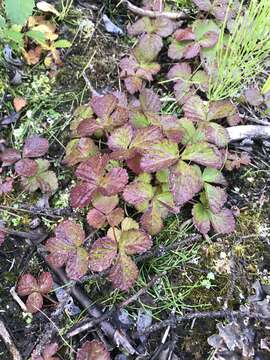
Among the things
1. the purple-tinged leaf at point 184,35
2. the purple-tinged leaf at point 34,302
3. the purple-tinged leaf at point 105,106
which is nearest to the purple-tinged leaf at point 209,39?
the purple-tinged leaf at point 184,35

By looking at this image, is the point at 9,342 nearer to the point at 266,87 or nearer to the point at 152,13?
the point at 266,87

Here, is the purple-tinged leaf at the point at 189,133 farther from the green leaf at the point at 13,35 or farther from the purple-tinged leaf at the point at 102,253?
the green leaf at the point at 13,35

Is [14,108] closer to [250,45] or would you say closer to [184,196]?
[184,196]

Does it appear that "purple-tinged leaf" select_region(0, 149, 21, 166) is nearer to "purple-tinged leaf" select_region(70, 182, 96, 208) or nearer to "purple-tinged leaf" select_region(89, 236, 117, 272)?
"purple-tinged leaf" select_region(70, 182, 96, 208)

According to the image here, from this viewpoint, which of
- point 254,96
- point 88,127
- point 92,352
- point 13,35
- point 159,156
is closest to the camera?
point 92,352

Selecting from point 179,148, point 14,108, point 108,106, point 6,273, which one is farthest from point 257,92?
point 6,273

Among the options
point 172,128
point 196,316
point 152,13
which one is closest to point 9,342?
point 196,316

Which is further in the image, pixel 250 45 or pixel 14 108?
pixel 14 108
